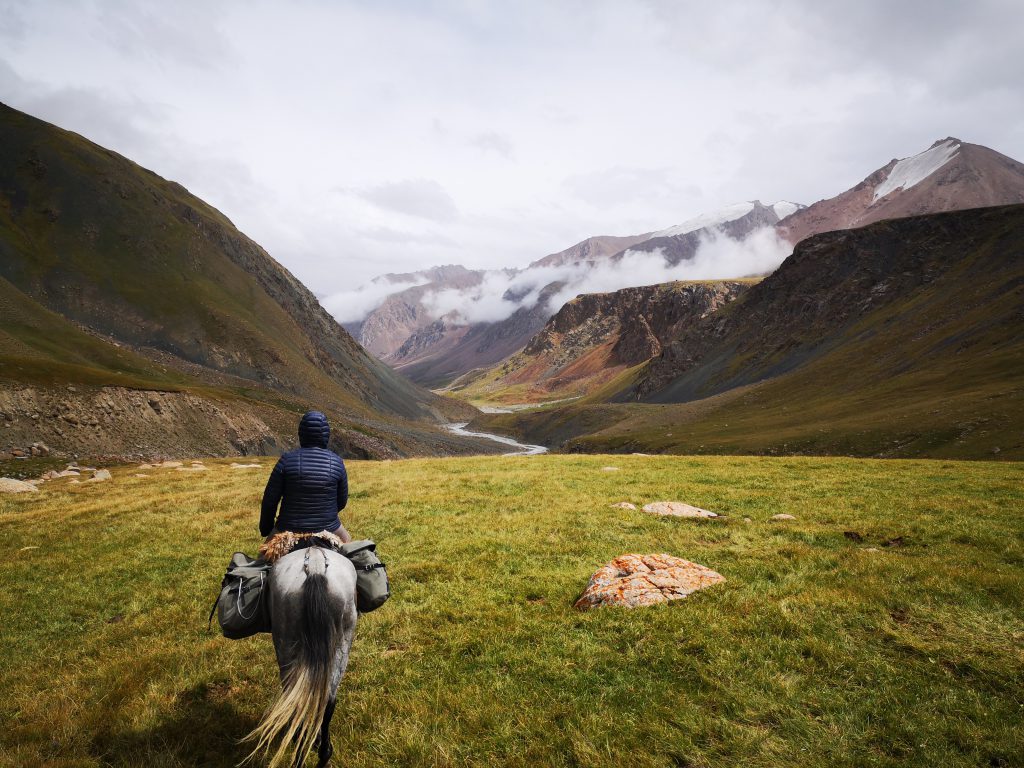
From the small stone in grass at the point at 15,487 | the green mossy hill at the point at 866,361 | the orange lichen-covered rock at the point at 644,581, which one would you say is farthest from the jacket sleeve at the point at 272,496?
the green mossy hill at the point at 866,361

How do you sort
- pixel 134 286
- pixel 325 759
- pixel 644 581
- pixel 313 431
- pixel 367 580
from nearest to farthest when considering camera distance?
pixel 325 759, pixel 367 580, pixel 313 431, pixel 644 581, pixel 134 286

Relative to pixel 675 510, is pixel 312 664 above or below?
above

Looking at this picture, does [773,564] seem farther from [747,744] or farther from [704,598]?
[747,744]

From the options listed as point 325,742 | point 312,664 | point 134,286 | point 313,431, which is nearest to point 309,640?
point 312,664

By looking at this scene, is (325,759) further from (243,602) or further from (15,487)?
(15,487)

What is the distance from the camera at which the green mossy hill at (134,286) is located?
9321 cm

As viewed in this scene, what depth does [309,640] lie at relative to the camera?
6113mm

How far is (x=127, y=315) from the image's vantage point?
10631 centimetres

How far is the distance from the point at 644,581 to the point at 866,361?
388ft

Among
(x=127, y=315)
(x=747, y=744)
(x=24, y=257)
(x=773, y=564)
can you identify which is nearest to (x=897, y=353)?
(x=773, y=564)

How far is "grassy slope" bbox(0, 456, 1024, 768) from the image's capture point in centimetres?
618

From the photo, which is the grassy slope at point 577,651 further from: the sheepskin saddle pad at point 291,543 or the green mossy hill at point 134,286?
the green mossy hill at point 134,286

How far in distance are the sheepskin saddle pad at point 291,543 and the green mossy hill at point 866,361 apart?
56.4 m

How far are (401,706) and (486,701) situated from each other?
4.26 ft
